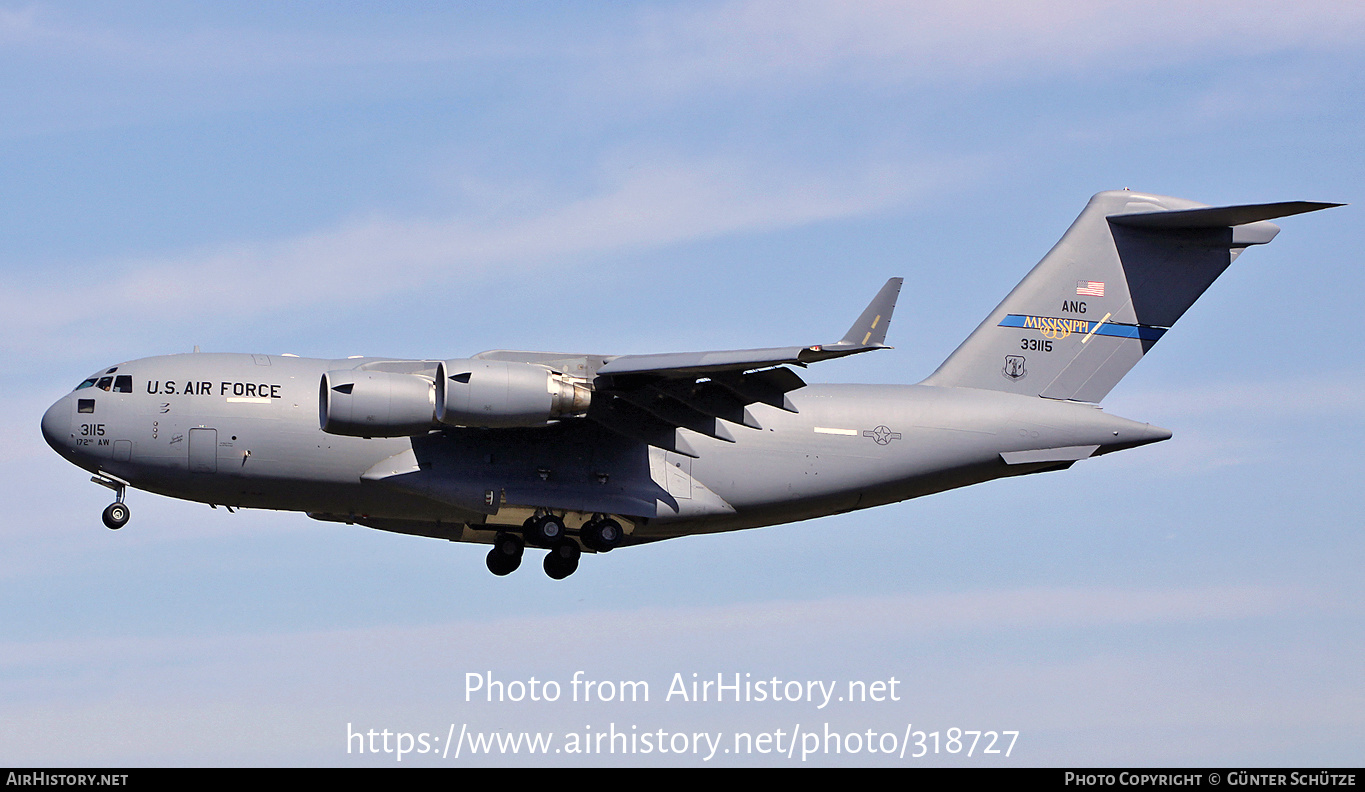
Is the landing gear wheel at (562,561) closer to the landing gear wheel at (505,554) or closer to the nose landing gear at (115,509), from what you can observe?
the landing gear wheel at (505,554)

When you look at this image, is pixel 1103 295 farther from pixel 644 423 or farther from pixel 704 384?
pixel 644 423

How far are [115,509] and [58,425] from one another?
0.98 metres

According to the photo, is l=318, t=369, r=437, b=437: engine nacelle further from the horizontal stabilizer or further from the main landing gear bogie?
the horizontal stabilizer

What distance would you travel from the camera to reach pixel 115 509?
16.1 metres

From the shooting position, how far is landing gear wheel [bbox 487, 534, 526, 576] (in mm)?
17734

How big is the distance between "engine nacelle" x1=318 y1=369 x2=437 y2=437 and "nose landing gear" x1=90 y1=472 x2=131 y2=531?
2356mm

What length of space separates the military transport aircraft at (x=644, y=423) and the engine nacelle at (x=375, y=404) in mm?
18

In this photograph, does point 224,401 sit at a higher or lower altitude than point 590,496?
higher

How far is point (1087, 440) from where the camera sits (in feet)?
58.6

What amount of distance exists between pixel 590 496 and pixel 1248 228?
8495 mm

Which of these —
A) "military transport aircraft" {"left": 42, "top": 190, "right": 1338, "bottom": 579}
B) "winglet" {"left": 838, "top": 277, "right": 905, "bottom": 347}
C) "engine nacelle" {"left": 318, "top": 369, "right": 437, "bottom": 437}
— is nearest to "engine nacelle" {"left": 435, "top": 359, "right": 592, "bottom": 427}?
"military transport aircraft" {"left": 42, "top": 190, "right": 1338, "bottom": 579}

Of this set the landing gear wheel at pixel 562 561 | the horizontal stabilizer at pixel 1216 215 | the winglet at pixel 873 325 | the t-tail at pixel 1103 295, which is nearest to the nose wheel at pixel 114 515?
the landing gear wheel at pixel 562 561

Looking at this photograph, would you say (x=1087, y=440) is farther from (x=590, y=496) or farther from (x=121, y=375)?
(x=121, y=375)
